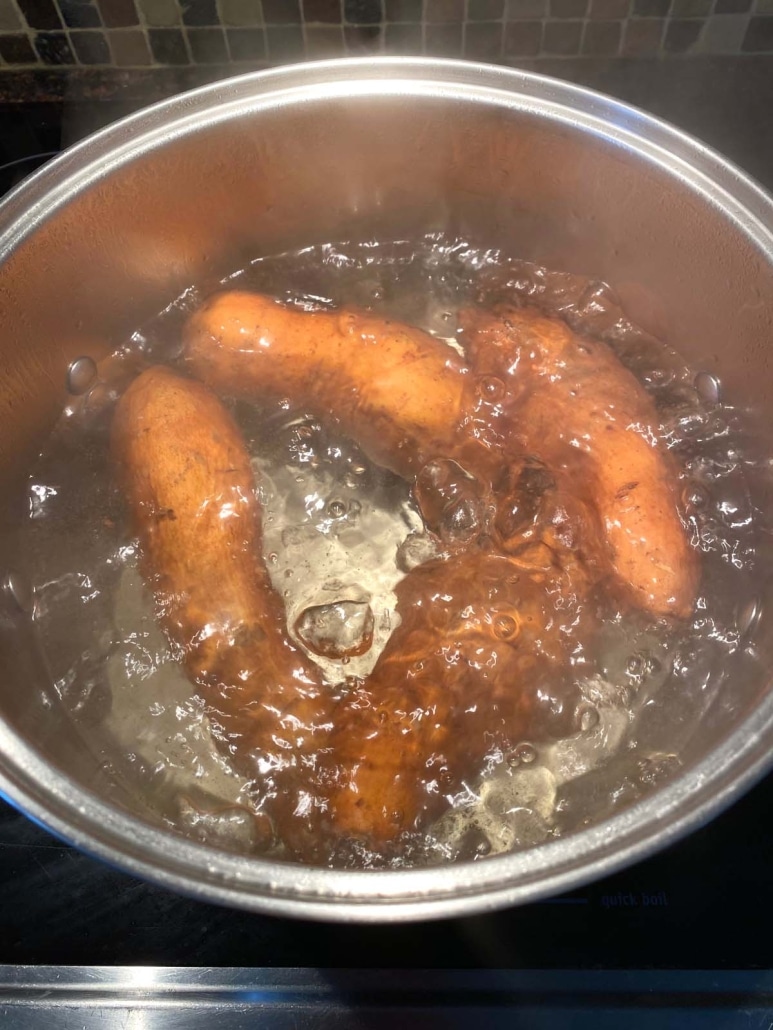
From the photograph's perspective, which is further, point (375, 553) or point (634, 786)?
point (375, 553)

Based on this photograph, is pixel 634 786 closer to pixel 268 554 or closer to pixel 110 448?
pixel 268 554

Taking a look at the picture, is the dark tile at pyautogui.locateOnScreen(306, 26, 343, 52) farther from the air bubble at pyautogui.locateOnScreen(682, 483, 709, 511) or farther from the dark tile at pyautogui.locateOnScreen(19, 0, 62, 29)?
the air bubble at pyautogui.locateOnScreen(682, 483, 709, 511)

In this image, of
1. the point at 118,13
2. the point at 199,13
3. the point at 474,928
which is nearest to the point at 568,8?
the point at 199,13

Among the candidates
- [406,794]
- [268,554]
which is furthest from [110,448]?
[406,794]

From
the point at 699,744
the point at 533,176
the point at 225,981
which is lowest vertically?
the point at 225,981

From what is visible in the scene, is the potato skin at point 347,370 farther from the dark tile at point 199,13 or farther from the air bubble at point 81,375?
the dark tile at point 199,13

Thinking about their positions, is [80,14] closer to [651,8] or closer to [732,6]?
[651,8]

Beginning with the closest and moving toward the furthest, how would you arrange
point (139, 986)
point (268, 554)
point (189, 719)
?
point (139, 986) < point (189, 719) < point (268, 554)

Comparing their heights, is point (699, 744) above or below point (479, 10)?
below
